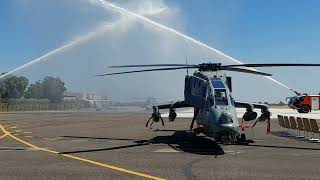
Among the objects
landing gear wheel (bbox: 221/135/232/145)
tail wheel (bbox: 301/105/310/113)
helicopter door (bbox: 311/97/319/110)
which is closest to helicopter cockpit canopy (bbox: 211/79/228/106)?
landing gear wheel (bbox: 221/135/232/145)

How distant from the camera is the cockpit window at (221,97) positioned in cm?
2038

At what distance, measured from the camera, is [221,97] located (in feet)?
67.7

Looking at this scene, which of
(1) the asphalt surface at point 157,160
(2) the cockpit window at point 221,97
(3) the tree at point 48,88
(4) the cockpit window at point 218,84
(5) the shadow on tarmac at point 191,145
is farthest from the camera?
(3) the tree at point 48,88

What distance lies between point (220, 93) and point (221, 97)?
0.31m

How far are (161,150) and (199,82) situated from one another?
4.57 meters

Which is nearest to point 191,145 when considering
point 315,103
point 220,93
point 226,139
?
point 220,93

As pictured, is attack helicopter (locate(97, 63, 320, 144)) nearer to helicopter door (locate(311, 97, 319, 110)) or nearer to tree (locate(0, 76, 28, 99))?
helicopter door (locate(311, 97, 319, 110))

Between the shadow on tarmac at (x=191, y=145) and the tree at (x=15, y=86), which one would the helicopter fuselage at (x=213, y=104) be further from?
the tree at (x=15, y=86)

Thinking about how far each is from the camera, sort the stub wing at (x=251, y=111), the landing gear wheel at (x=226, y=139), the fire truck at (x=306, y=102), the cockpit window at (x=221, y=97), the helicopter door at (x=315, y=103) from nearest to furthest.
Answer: the landing gear wheel at (x=226, y=139) < the cockpit window at (x=221, y=97) < the stub wing at (x=251, y=111) < the fire truck at (x=306, y=102) < the helicopter door at (x=315, y=103)

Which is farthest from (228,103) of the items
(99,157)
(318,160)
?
(99,157)

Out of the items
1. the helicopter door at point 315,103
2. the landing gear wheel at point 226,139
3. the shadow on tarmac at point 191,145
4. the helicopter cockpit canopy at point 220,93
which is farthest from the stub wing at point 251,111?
the helicopter door at point 315,103

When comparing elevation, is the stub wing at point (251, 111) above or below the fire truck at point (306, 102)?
below

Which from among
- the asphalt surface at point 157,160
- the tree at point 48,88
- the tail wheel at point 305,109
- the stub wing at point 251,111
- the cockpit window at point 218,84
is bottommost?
the asphalt surface at point 157,160

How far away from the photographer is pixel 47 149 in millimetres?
21125
